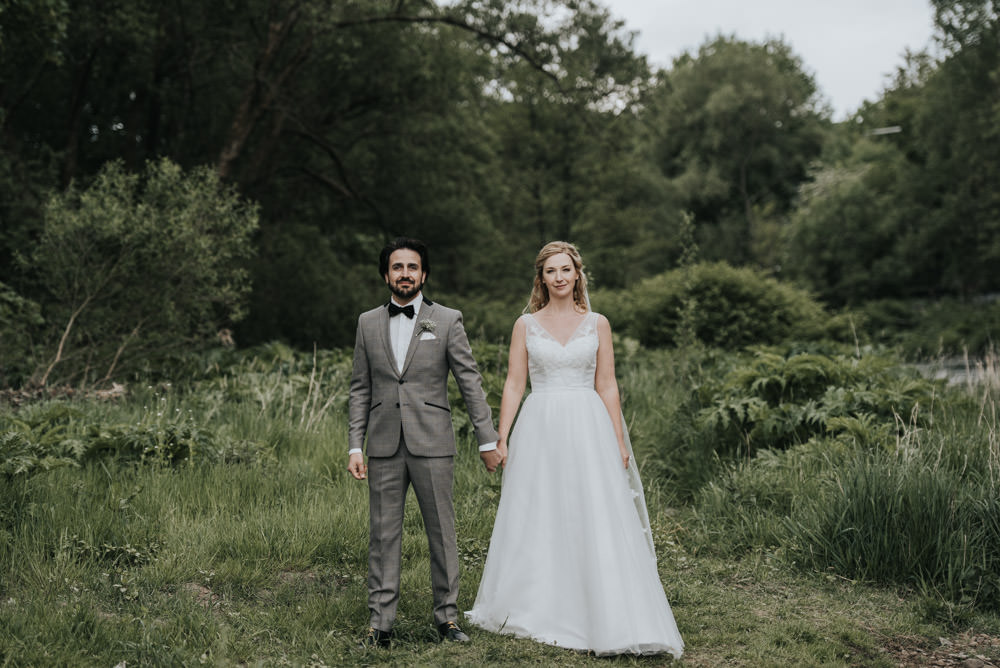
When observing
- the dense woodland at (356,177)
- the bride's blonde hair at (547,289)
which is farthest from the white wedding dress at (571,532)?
the dense woodland at (356,177)

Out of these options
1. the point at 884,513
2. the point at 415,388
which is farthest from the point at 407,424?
the point at 884,513

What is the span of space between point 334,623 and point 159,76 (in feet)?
51.1

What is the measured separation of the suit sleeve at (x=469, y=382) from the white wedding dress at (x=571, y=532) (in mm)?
439

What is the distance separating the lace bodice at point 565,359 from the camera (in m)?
4.82

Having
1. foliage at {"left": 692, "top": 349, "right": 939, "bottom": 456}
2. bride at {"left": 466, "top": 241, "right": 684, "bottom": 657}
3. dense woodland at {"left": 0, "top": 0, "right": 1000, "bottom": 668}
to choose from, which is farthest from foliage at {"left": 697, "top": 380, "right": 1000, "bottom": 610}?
bride at {"left": 466, "top": 241, "right": 684, "bottom": 657}

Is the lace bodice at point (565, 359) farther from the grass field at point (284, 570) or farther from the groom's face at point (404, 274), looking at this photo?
the grass field at point (284, 570)

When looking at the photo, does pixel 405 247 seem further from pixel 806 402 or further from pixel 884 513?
pixel 806 402

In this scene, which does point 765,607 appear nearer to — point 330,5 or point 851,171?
point 330,5

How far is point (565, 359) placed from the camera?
4.81 meters

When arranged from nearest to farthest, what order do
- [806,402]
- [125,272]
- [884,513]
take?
[884,513], [806,402], [125,272]

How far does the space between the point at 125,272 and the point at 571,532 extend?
27.6 ft

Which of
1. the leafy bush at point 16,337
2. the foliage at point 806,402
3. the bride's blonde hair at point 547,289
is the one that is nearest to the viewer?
the bride's blonde hair at point 547,289

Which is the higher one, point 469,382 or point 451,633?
point 469,382

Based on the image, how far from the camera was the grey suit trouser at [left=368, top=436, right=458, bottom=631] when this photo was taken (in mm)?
4391
